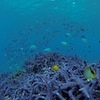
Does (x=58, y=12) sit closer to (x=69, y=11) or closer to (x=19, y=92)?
(x=69, y=11)

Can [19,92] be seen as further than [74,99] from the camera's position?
Yes

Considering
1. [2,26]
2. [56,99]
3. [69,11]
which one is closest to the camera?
[56,99]

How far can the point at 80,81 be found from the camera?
3.31m

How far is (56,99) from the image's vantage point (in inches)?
130

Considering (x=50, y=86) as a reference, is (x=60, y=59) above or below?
below

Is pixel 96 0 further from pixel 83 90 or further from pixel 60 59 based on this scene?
pixel 83 90

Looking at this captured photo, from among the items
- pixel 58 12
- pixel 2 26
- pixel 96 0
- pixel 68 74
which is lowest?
pixel 2 26

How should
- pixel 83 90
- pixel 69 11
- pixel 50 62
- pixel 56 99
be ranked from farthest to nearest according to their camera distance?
pixel 69 11 < pixel 50 62 < pixel 56 99 < pixel 83 90

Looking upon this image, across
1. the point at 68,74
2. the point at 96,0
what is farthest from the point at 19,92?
the point at 96,0

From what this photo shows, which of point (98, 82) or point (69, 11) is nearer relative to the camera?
point (98, 82)

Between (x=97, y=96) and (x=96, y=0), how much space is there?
41.6 metres

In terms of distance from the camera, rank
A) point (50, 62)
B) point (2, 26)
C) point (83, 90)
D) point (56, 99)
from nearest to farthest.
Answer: point (83, 90), point (56, 99), point (50, 62), point (2, 26)

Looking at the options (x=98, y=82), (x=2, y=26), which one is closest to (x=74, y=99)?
(x=98, y=82)

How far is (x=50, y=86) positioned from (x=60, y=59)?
16.6ft
